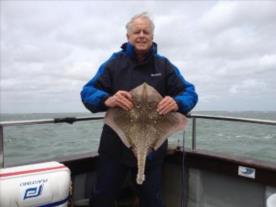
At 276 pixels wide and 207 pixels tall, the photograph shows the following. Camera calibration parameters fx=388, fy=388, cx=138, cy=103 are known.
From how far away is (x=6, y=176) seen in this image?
2998 mm

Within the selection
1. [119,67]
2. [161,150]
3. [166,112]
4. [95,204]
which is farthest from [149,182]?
Result: [119,67]

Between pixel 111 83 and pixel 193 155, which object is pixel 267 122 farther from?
pixel 111 83

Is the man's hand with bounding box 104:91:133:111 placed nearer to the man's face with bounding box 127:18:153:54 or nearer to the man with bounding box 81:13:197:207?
the man with bounding box 81:13:197:207

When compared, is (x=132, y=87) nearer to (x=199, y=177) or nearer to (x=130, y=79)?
(x=130, y=79)

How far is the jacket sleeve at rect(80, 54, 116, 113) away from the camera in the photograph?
3324 millimetres

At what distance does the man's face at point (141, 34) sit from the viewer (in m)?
3.40

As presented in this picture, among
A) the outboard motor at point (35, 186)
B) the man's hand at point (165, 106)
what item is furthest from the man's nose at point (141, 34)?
the outboard motor at point (35, 186)

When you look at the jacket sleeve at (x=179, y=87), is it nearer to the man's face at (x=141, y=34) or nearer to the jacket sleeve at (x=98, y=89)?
the man's face at (x=141, y=34)

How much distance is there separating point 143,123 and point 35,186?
98 cm

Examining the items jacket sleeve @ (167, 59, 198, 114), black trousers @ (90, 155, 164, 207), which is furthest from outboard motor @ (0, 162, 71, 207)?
jacket sleeve @ (167, 59, 198, 114)

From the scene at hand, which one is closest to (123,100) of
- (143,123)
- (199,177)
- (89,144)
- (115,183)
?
(143,123)

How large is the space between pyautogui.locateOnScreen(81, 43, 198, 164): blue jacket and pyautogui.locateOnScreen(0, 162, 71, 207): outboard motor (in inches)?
20.6

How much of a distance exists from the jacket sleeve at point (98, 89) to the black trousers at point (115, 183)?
533mm

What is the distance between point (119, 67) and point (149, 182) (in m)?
1.10
